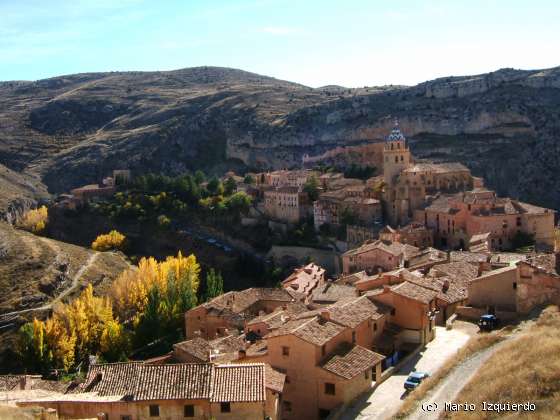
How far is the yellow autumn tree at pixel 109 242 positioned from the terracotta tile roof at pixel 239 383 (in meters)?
49.6

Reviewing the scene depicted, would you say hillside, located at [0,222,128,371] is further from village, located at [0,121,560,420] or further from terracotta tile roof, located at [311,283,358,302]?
terracotta tile roof, located at [311,283,358,302]

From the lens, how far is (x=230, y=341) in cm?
2912

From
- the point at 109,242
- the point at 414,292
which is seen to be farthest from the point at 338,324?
the point at 109,242

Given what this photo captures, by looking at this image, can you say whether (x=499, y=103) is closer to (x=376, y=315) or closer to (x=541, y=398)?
(x=376, y=315)

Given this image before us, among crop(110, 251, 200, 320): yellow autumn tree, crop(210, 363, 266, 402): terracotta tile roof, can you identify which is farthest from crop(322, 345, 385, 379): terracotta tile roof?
crop(110, 251, 200, 320): yellow autumn tree

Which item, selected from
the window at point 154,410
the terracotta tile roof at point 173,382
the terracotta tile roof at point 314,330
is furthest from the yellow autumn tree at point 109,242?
the window at point 154,410

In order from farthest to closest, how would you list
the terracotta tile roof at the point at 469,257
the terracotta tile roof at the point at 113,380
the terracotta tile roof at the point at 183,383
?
the terracotta tile roof at the point at 469,257, the terracotta tile roof at the point at 113,380, the terracotta tile roof at the point at 183,383

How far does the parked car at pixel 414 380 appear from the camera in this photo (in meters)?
20.5

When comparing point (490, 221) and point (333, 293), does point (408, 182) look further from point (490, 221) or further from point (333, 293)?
point (333, 293)

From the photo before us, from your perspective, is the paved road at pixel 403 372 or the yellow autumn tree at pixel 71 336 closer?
the paved road at pixel 403 372

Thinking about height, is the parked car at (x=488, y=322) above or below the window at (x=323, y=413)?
above

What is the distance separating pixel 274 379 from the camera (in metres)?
21.3

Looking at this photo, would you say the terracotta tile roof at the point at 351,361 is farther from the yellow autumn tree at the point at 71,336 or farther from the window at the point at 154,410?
the yellow autumn tree at the point at 71,336

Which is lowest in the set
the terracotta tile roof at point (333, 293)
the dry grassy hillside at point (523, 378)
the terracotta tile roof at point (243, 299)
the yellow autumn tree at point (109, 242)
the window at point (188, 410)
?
the yellow autumn tree at point (109, 242)
